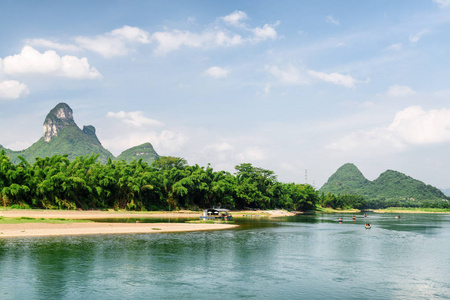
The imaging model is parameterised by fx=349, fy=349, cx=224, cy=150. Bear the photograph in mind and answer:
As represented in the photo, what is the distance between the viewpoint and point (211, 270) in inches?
1171

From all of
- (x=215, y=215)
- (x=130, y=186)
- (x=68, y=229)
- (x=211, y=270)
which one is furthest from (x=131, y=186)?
(x=211, y=270)

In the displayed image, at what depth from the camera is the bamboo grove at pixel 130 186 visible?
7894 cm

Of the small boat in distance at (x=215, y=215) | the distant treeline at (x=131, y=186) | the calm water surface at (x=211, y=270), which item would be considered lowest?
the small boat in distance at (x=215, y=215)

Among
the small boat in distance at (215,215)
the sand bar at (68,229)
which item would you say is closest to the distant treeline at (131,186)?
the small boat in distance at (215,215)

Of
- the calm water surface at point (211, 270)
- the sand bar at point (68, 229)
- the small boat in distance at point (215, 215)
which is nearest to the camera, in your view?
the calm water surface at point (211, 270)

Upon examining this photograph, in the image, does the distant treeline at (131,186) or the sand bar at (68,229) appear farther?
the distant treeline at (131,186)

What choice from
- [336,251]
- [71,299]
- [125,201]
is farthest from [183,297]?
[125,201]

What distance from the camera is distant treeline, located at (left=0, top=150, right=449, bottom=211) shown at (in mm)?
79000

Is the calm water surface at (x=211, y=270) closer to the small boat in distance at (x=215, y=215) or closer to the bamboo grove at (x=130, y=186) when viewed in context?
the bamboo grove at (x=130, y=186)

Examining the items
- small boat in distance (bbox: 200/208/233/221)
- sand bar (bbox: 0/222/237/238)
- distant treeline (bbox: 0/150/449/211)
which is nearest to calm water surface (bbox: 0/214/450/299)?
sand bar (bbox: 0/222/237/238)

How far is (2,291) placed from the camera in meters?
21.6

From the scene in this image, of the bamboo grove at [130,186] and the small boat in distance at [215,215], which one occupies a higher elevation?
the bamboo grove at [130,186]

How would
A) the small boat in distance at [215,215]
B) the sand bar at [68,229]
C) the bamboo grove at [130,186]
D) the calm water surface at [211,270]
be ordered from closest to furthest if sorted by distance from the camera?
the calm water surface at [211,270] < the sand bar at [68,229] < the bamboo grove at [130,186] < the small boat in distance at [215,215]

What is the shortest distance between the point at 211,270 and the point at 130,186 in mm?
72056
